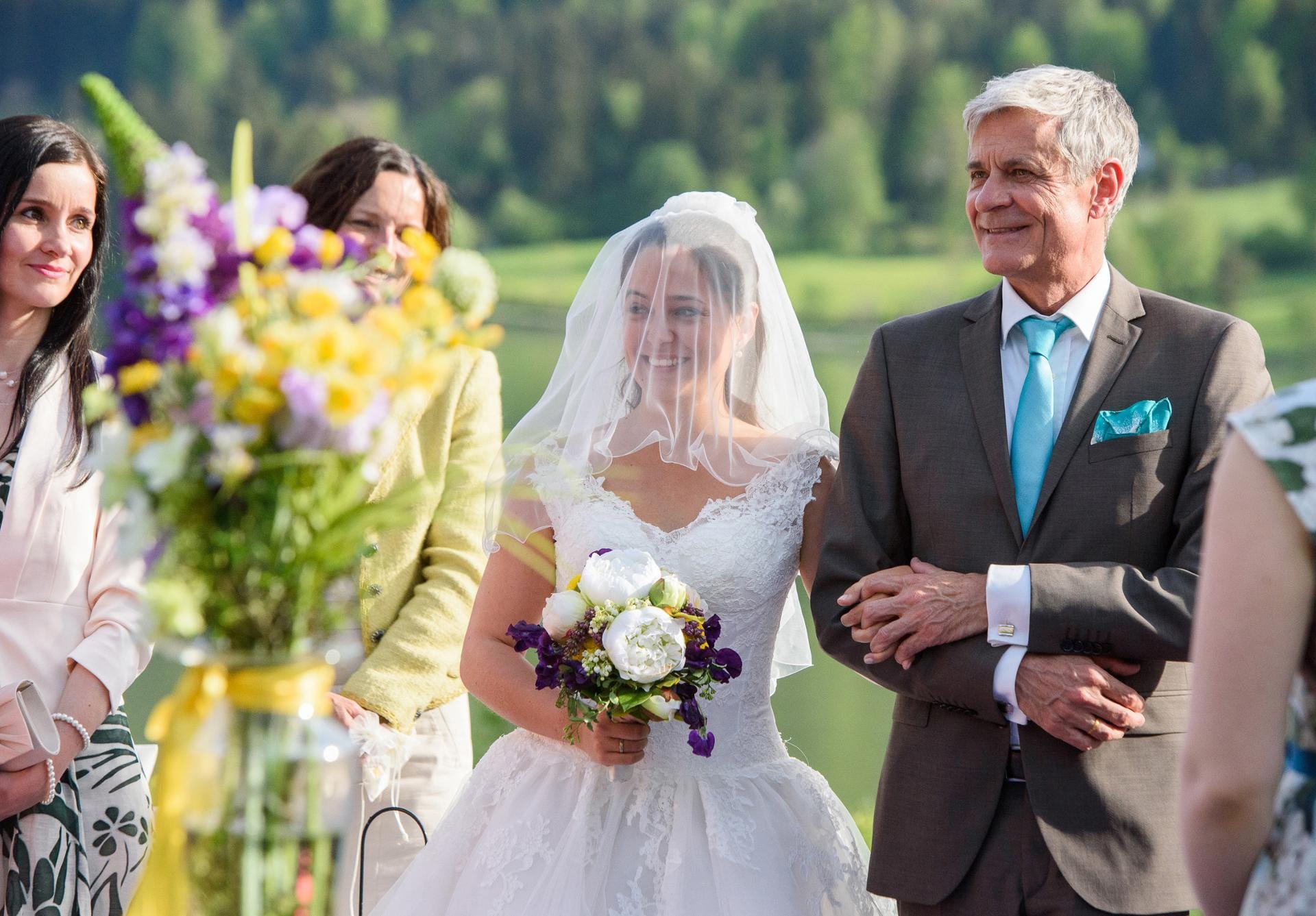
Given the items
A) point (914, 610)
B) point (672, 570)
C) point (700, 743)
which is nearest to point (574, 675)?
point (700, 743)

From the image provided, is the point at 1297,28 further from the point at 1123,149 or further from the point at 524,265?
the point at 1123,149

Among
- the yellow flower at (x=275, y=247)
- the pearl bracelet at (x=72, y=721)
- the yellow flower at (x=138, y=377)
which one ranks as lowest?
the pearl bracelet at (x=72, y=721)

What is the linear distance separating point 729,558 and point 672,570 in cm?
12

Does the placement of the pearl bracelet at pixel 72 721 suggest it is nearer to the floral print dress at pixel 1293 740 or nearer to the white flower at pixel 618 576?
the white flower at pixel 618 576

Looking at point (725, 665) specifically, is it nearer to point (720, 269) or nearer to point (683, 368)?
point (683, 368)

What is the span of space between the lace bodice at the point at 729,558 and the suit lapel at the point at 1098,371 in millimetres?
565

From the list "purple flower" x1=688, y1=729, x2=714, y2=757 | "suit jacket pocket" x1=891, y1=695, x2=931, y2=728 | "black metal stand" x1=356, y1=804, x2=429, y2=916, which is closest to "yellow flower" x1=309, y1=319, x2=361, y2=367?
"purple flower" x1=688, y1=729, x2=714, y2=757

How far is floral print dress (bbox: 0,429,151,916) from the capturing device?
2568mm

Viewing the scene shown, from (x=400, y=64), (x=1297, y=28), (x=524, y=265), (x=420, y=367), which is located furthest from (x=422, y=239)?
(x=1297, y=28)

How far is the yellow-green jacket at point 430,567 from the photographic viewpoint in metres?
3.03

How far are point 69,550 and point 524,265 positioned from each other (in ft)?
59.4

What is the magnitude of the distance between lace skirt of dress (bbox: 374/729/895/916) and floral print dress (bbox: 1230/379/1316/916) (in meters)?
1.16

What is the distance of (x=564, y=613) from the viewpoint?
243 cm

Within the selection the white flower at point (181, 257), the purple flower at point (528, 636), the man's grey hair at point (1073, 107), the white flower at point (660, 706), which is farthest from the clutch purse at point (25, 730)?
the man's grey hair at point (1073, 107)
